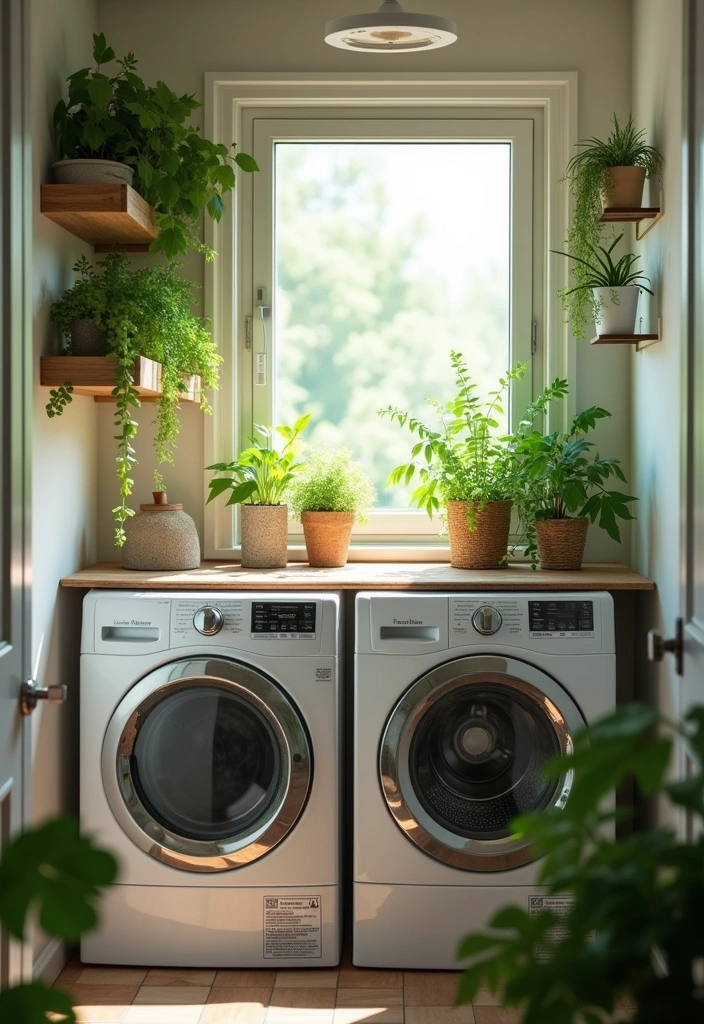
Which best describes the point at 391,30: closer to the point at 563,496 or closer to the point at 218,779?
the point at 563,496

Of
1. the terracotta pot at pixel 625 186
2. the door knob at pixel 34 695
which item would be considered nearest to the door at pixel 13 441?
the door knob at pixel 34 695

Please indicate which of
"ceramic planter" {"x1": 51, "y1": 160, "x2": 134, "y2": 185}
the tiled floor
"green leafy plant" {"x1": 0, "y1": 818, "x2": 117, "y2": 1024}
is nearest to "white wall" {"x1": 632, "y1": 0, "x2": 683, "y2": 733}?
the tiled floor

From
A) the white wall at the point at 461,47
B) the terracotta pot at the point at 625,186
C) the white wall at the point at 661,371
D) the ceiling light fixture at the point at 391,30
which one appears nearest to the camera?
the ceiling light fixture at the point at 391,30

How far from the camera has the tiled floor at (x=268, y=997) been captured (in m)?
2.43

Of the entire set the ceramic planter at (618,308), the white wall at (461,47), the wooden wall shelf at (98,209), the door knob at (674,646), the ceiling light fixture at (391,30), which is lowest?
the door knob at (674,646)

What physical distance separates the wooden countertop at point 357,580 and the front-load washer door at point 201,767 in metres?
0.22

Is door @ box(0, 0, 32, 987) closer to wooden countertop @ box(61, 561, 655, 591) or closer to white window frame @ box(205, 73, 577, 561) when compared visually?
wooden countertop @ box(61, 561, 655, 591)

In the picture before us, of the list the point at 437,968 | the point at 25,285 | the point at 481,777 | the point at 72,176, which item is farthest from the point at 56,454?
the point at 437,968

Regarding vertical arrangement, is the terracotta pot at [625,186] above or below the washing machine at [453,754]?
above

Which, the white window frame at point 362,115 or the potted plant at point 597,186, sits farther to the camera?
the white window frame at point 362,115

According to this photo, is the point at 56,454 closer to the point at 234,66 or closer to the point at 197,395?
the point at 197,395

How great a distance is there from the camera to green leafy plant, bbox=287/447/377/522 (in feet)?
9.77

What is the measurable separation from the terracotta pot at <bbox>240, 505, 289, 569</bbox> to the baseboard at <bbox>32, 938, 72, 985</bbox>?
1.04m

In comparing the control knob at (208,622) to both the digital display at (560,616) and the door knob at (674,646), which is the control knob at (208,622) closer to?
the digital display at (560,616)
